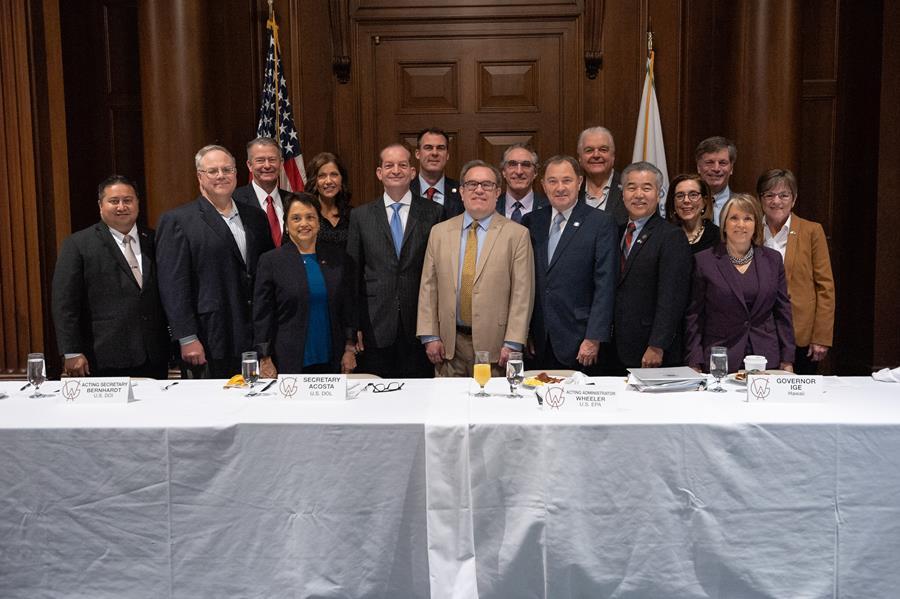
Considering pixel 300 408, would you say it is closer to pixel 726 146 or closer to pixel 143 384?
pixel 143 384

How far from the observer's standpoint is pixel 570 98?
5.39 metres

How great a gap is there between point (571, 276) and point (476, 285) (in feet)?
1.34

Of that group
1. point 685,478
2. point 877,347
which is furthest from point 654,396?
point 877,347

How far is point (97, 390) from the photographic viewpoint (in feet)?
8.70

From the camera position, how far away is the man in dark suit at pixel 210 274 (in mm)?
3586

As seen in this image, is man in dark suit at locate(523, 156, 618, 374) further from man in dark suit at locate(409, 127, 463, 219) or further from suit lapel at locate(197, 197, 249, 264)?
suit lapel at locate(197, 197, 249, 264)

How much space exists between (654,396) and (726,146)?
1836 millimetres

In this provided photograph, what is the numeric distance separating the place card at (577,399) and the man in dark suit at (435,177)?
1692mm

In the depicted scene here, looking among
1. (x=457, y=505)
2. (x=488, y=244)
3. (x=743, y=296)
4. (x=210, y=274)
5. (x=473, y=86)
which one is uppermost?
(x=473, y=86)

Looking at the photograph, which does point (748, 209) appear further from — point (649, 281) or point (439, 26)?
point (439, 26)

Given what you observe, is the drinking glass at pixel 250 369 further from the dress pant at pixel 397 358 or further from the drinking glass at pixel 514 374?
the dress pant at pixel 397 358

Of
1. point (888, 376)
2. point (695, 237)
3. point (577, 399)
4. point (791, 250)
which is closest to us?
point (577, 399)

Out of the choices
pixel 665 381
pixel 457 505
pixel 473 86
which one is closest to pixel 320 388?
pixel 457 505

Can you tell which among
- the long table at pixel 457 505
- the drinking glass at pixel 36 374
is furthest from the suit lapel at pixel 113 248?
the long table at pixel 457 505
